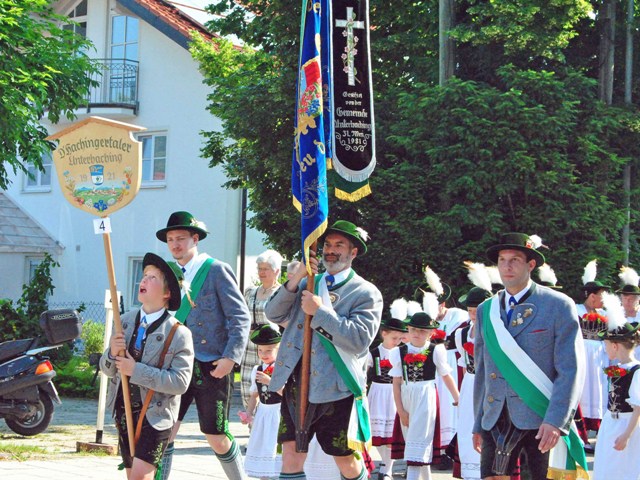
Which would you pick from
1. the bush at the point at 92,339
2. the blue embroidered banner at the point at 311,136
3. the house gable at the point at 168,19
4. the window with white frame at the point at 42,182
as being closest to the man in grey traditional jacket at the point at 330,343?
the blue embroidered banner at the point at 311,136

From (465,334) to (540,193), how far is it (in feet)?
22.7

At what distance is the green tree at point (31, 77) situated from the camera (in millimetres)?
17734

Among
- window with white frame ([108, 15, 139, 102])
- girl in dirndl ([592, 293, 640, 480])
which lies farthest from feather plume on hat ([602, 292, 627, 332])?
window with white frame ([108, 15, 139, 102])

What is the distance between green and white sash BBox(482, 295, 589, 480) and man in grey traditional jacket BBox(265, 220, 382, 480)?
2.73 feet

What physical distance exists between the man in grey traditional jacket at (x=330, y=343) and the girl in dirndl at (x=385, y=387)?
3765mm

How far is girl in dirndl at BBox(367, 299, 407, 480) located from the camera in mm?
11273

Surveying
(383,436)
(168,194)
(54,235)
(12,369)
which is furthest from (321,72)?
(54,235)

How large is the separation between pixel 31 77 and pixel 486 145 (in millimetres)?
7213

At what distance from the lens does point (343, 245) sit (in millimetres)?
7633

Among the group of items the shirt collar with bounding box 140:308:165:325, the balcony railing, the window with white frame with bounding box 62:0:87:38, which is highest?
the window with white frame with bounding box 62:0:87:38

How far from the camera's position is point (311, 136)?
7.83 meters

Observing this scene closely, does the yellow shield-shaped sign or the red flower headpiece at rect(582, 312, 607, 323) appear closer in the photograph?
the yellow shield-shaped sign

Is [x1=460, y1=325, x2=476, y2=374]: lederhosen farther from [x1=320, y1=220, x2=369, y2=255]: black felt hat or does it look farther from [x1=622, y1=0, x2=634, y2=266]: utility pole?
[x1=622, y1=0, x2=634, y2=266]: utility pole

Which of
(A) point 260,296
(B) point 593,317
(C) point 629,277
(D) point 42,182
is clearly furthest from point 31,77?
(D) point 42,182
